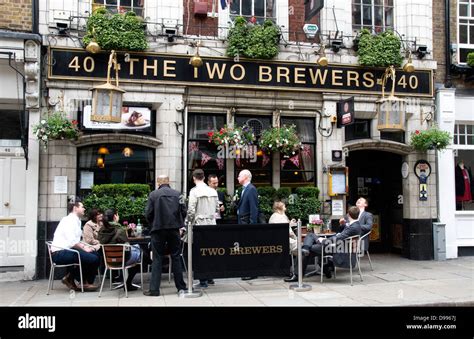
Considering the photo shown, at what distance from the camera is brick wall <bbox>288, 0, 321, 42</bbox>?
11984 millimetres

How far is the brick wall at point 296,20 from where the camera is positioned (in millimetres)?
11984

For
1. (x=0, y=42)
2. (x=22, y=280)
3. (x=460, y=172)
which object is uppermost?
(x=0, y=42)

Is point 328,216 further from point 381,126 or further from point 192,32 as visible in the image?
point 192,32

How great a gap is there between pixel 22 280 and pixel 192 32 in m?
6.60

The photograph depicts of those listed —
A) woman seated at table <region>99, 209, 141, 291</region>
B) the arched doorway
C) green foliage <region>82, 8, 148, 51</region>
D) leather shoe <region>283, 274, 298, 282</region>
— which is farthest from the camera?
the arched doorway

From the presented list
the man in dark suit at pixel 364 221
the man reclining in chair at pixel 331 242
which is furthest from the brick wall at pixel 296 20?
the man reclining in chair at pixel 331 242

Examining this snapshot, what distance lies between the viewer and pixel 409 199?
12.4m

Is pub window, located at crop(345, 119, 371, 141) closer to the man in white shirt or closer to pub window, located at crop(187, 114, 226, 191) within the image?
pub window, located at crop(187, 114, 226, 191)

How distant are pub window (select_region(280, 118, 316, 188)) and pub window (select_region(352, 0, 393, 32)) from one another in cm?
300

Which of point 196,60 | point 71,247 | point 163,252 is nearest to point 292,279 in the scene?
point 163,252

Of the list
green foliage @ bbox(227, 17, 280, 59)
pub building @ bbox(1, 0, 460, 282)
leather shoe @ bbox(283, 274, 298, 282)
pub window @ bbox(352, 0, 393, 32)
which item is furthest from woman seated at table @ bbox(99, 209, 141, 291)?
pub window @ bbox(352, 0, 393, 32)
